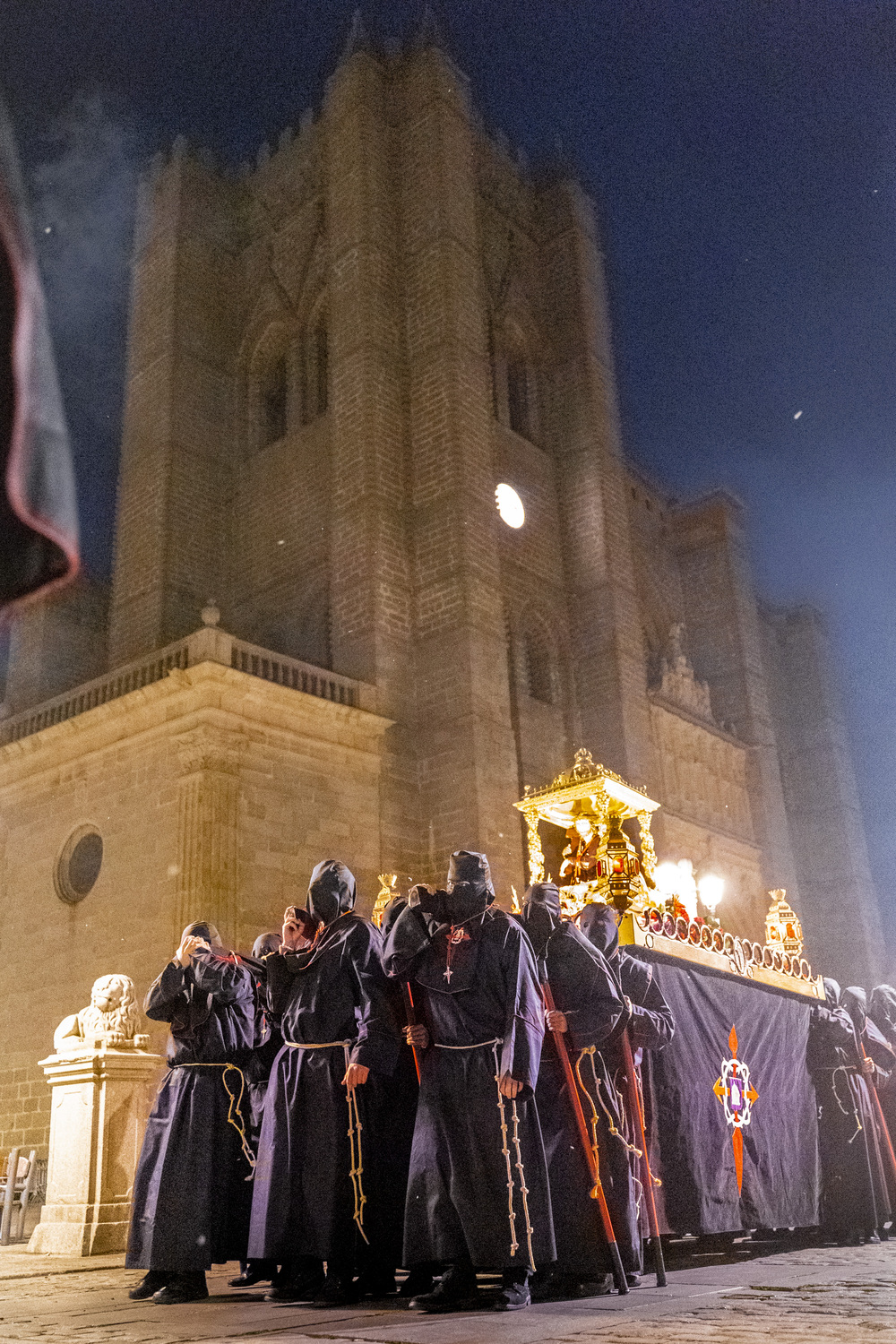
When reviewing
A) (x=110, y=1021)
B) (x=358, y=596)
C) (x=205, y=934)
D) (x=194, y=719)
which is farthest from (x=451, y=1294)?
(x=358, y=596)

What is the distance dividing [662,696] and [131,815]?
12.3 metres

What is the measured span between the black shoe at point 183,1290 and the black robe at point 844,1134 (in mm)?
4324

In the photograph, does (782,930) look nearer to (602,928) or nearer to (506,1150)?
(602,928)

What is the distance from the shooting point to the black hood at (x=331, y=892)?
5.08 metres

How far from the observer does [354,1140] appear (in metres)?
4.66

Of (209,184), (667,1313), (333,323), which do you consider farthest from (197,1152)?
(209,184)

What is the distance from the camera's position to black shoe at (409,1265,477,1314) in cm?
401

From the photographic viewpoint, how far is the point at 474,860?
493 cm

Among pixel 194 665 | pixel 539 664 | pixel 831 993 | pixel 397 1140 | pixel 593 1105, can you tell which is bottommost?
pixel 397 1140

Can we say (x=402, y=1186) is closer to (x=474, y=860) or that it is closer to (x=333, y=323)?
(x=474, y=860)

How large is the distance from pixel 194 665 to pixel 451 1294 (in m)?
10.8

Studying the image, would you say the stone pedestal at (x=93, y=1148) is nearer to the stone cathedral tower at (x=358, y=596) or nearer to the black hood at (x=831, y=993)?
the black hood at (x=831, y=993)

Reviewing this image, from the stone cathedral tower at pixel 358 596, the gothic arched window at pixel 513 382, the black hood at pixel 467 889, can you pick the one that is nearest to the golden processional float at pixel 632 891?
the black hood at pixel 467 889

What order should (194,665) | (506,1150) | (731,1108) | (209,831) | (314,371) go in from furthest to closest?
1. (314,371)
2. (194,665)
3. (209,831)
4. (731,1108)
5. (506,1150)
